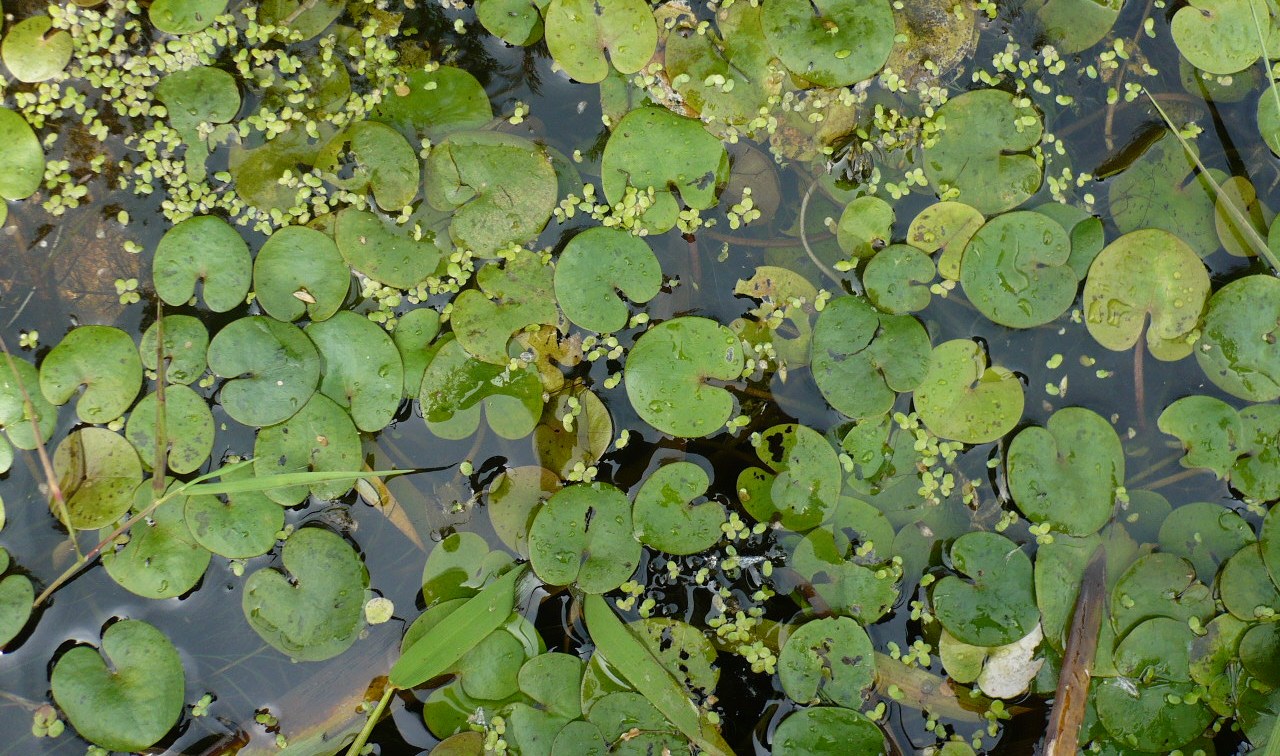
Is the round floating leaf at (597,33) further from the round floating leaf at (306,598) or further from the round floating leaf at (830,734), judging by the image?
the round floating leaf at (830,734)

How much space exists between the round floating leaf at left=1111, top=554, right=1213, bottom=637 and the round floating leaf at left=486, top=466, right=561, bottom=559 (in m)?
1.96

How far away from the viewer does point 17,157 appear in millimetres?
2549

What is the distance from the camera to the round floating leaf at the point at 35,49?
2557mm

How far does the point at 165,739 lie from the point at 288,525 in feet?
2.66

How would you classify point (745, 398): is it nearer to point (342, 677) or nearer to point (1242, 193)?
point (342, 677)

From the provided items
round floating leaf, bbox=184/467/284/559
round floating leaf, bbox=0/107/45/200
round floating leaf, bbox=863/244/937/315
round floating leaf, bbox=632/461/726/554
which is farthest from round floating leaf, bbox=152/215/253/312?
round floating leaf, bbox=863/244/937/315

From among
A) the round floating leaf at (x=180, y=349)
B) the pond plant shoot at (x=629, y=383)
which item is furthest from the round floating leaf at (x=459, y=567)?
the round floating leaf at (x=180, y=349)

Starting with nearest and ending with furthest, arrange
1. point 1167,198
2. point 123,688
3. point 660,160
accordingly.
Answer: point 123,688, point 660,160, point 1167,198

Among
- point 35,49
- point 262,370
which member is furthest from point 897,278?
point 35,49

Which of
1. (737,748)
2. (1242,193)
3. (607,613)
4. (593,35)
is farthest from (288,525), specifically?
(1242,193)

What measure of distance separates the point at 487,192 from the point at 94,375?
139 centimetres

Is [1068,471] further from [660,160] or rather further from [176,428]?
[176,428]

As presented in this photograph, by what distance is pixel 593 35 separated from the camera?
2.59 metres

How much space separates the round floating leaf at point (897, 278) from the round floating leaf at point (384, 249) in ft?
4.79
